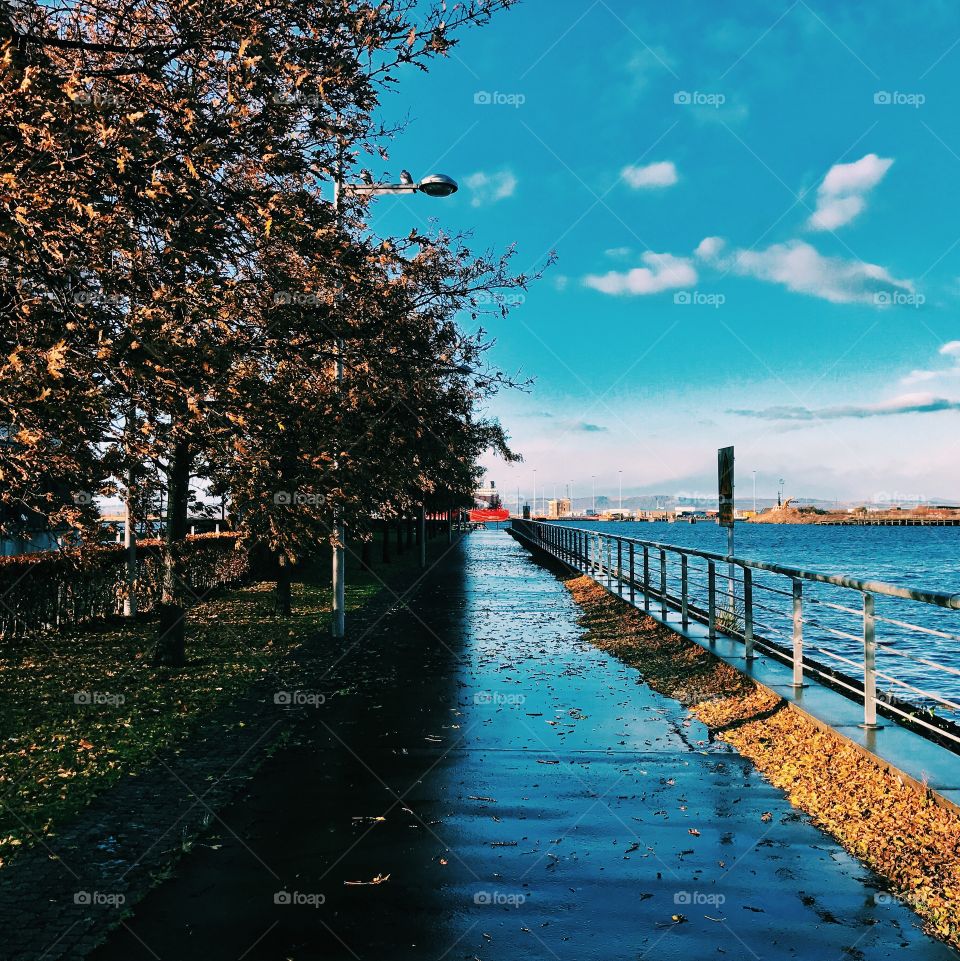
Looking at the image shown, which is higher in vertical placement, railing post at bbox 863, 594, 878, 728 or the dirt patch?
railing post at bbox 863, 594, 878, 728

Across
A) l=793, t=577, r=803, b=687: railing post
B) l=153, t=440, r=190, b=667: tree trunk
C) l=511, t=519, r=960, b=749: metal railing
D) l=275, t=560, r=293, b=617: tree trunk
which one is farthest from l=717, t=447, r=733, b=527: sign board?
l=275, t=560, r=293, b=617: tree trunk

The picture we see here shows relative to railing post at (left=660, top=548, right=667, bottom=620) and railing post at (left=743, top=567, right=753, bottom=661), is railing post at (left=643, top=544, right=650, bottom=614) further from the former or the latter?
railing post at (left=743, top=567, right=753, bottom=661)

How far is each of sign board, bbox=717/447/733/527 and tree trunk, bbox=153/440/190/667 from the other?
25.1ft

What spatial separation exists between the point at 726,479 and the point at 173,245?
8917 millimetres

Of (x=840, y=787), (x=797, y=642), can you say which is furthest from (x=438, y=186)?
(x=840, y=787)

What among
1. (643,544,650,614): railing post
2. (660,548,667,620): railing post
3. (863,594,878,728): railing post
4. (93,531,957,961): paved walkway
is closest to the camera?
(93,531,957,961): paved walkway

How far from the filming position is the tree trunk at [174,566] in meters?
10.2

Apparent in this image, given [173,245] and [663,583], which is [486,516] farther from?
[173,245]

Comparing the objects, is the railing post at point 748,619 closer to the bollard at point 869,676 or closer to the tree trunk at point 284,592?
the bollard at point 869,676

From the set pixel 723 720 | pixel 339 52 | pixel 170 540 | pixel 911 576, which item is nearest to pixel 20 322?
pixel 339 52

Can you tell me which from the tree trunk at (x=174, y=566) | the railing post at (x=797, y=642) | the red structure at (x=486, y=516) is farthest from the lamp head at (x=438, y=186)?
the red structure at (x=486, y=516)

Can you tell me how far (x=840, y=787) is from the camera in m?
5.67

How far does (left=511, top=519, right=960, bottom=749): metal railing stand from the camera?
6773 millimetres

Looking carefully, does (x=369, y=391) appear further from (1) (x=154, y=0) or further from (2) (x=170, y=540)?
(1) (x=154, y=0)
